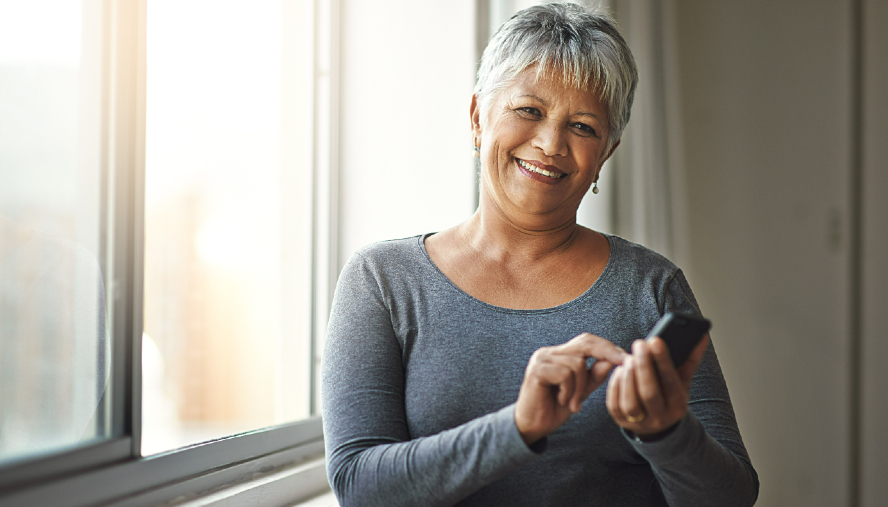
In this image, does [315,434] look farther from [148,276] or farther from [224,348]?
[148,276]

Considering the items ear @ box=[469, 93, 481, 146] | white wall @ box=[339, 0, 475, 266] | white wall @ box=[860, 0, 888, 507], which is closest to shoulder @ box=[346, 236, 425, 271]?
ear @ box=[469, 93, 481, 146]

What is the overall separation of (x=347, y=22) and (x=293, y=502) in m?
1.23

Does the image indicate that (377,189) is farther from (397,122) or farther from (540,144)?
(540,144)

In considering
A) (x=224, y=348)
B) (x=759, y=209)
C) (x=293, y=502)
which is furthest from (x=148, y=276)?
(x=759, y=209)

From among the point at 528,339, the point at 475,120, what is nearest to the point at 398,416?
the point at 528,339

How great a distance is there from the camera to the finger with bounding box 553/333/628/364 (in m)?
0.74

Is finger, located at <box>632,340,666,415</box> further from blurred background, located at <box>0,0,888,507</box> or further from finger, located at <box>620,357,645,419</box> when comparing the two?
blurred background, located at <box>0,0,888,507</box>

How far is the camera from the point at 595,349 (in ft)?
2.47

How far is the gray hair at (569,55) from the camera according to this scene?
1.01 m

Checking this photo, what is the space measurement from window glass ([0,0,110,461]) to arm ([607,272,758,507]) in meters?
0.81

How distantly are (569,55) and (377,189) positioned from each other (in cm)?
79

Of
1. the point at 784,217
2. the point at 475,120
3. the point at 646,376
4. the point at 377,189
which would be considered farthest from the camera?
the point at 784,217

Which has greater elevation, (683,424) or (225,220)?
(225,220)

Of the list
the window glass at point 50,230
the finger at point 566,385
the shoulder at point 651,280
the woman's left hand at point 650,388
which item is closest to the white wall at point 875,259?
the shoulder at point 651,280
